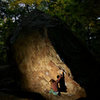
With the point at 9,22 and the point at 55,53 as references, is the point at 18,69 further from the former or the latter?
the point at 9,22

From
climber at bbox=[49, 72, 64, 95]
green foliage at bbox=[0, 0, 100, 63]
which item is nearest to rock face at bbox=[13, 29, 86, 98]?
climber at bbox=[49, 72, 64, 95]

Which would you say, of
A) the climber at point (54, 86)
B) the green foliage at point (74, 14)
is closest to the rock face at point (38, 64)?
the climber at point (54, 86)

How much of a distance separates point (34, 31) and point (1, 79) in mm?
3436

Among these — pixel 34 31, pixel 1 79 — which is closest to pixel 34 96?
pixel 34 31

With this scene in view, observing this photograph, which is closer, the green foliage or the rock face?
the rock face

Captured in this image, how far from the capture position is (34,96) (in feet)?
10.5

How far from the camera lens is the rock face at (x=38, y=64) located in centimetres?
273

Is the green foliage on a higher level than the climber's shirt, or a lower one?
higher

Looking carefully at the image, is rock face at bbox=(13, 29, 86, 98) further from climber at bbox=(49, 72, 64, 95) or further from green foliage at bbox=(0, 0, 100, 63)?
green foliage at bbox=(0, 0, 100, 63)

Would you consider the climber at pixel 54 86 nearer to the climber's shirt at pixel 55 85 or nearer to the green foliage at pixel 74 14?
A: the climber's shirt at pixel 55 85

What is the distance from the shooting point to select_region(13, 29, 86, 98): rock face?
2731 millimetres

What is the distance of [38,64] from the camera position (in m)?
3.14

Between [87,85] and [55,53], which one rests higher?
[55,53]

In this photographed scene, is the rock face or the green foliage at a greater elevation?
the green foliage
